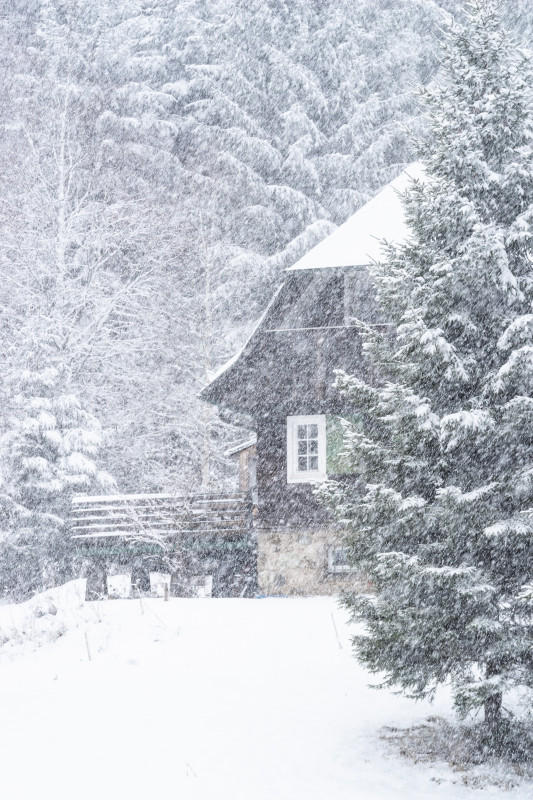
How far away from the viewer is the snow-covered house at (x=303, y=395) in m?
16.7

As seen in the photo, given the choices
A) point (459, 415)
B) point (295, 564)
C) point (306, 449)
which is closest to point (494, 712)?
point (459, 415)

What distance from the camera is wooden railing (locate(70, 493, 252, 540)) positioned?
16922 mm

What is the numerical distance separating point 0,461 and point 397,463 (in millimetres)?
18077

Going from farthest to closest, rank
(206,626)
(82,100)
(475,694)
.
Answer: (82,100) < (206,626) < (475,694)

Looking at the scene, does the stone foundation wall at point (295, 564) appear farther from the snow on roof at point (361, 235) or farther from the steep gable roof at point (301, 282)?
the snow on roof at point (361, 235)

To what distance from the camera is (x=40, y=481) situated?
22859 mm

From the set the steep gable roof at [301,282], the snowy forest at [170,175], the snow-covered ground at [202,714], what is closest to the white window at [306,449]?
the steep gable roof at [301,282]

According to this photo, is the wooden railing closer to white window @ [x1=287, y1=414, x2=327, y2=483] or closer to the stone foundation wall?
the stone foundation wall

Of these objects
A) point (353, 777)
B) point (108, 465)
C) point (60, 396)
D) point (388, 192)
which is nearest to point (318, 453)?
point (388, 192)

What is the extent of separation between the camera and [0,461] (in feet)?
76.1

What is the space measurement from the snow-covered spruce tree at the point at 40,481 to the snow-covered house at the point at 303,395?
6.89m

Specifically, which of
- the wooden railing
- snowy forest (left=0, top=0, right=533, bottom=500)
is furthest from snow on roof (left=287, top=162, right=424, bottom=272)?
snowy forest (left=0, top=0, right=533, bottom=500)

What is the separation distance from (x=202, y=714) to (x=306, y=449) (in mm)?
9378

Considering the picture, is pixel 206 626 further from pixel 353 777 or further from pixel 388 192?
pixel 388 192
